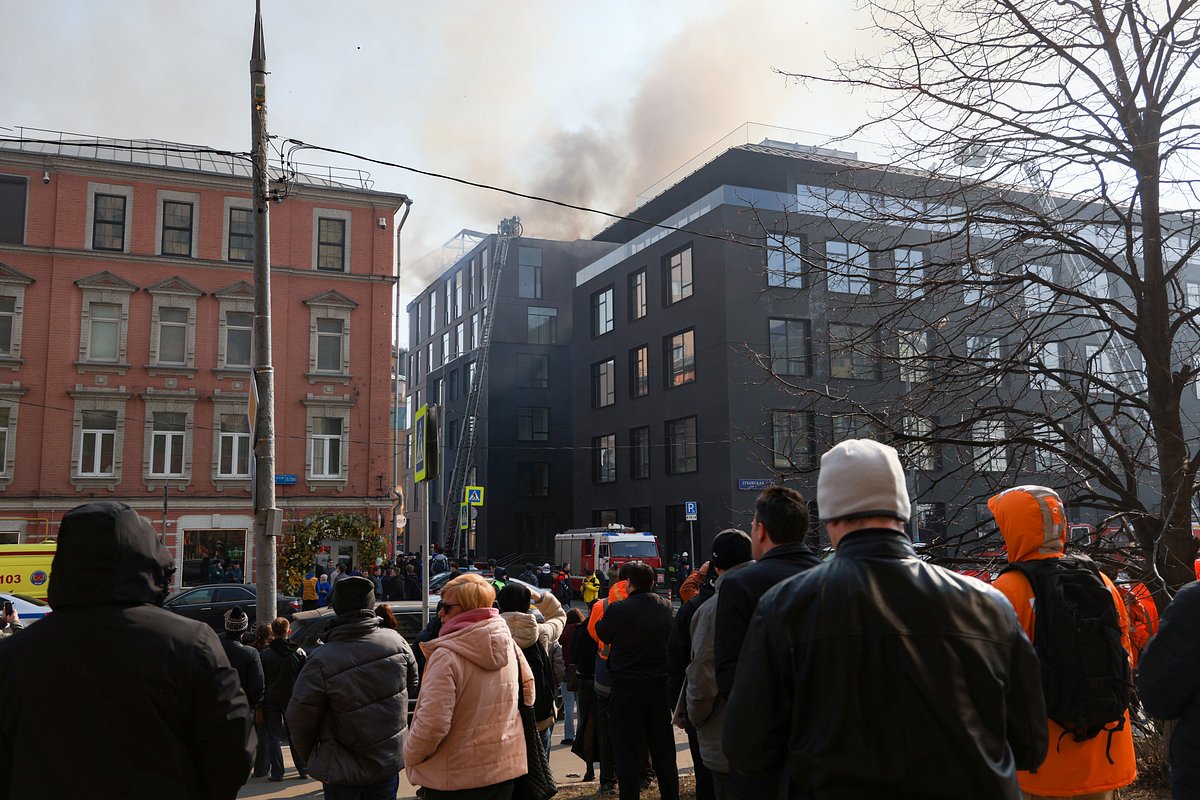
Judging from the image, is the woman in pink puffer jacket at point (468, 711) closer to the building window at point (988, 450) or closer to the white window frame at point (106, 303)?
the building window at point (988, 450)

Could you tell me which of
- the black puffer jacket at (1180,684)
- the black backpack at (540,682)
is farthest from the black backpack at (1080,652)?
the black backpack at (540,682)

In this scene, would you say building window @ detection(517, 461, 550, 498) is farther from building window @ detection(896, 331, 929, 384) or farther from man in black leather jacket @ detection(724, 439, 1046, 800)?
man in black leather jacket @ detection(724, 439, 1046, 800)

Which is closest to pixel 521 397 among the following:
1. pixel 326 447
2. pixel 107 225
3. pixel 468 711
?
pixel 326 447

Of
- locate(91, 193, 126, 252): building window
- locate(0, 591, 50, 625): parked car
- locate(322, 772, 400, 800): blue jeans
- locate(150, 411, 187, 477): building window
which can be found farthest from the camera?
locate(91, 193, 126, 252): building window

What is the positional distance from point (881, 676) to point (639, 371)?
4175 centimetres

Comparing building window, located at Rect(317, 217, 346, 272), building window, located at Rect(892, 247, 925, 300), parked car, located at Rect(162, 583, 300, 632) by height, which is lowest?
parked car, located at Rect(162, 583, 300, 632)

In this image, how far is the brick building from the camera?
30.3 metres

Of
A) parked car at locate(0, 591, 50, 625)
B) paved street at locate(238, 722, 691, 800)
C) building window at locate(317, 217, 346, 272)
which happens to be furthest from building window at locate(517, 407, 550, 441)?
paved street at locate(238, 722, 691, 800)

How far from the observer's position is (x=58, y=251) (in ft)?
101

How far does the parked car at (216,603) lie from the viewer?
59.8 ft

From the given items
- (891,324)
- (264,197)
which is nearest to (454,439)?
(264,197)

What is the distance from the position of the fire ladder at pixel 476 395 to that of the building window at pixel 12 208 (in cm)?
2697

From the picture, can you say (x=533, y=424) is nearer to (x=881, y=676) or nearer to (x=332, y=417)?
(x=332, y=417)

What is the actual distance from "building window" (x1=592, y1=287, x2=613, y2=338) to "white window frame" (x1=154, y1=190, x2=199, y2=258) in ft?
66.9
